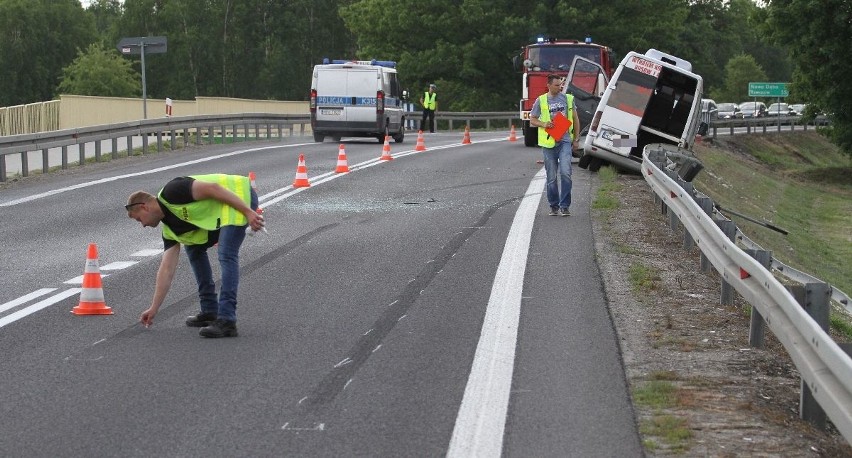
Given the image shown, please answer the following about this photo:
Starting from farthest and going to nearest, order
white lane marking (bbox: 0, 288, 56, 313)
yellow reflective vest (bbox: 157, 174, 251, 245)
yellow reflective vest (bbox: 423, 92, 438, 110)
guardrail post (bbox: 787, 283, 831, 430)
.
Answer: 1. yellow reflective vest (bbox: 423, 92, 438, 110)
2. white lane marking (bbox: 0, 288, 56, 313)
3. yellow reflective vest (bbox: 157, 174, 251, 245)
4. guardrail post (bbox: 787, 283, 831, 430)

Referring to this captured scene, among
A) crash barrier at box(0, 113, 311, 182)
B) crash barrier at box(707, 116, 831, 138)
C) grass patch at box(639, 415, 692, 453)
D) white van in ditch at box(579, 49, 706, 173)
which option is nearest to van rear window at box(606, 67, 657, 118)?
white van in ditch at box(579, 49, 706, 173)

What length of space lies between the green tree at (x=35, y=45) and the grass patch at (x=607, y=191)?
263 feet

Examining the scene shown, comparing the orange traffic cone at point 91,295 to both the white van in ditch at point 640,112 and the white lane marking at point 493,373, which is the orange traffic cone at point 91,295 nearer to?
the white lane marking at point 493,373

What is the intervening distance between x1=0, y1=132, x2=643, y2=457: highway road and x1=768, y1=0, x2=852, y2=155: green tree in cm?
2707

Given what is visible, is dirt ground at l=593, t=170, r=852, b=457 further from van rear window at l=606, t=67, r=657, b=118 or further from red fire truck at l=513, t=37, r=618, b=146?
red fire truck at l=513, t=37, r=618, b=146

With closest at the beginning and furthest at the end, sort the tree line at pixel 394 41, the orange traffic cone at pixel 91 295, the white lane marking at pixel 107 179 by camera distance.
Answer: the orange traffic cone at pixel 91 295 → the white lane marking at pixel 107 179 → the tree line at pixel 394 41

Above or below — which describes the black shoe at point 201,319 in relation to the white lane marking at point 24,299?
above

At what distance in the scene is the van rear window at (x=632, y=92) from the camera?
82.0 ft

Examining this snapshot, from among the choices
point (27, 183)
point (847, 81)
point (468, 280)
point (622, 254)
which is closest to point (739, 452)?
point (468, 280)

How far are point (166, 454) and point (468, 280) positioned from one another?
5.46 metres

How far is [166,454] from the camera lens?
594 cm

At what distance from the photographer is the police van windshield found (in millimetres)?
35781

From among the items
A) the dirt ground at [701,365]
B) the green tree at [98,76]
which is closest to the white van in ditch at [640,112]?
the dirt ground at [701,365]

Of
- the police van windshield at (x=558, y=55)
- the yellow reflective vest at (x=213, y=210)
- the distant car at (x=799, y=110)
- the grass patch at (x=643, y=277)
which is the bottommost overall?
the distant car at (x=799, y=110)
